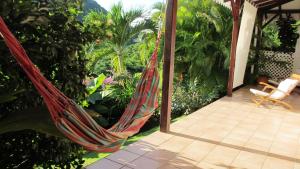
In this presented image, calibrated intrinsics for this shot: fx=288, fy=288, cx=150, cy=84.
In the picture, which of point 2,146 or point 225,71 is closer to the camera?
point 2,146

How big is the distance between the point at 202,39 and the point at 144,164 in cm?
559

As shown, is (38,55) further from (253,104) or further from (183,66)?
(183,66)

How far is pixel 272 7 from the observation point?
10.2m

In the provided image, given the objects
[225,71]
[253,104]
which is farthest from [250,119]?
[225,71]

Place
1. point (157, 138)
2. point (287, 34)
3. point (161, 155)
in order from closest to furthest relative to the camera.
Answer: point (161, 155), point (157, 138), point (287, 34)

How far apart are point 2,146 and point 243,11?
7188 mm

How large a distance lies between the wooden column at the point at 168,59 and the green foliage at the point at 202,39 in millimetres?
3584

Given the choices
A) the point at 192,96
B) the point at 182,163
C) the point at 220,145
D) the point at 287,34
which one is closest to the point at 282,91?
the point at 192,96

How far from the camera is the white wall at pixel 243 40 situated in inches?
311

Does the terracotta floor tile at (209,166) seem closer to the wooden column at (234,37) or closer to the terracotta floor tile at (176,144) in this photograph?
the terracotta floor tile at (176,144)

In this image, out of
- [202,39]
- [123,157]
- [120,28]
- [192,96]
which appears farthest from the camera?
[202,39]

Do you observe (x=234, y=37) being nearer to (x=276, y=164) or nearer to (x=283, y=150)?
(x=283, y=150)

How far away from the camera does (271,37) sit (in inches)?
441

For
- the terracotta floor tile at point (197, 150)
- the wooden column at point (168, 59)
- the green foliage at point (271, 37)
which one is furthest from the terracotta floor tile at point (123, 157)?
the green foliage at point (271, 37)
